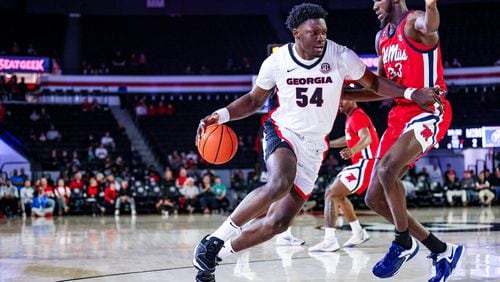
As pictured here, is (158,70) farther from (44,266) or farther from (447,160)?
(44,266)

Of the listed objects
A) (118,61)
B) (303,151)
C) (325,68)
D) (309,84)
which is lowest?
(303,151)

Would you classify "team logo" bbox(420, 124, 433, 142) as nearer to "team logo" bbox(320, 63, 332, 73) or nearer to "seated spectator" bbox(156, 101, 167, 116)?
Result: "team logo" bbox(320, 63, 332, 73)

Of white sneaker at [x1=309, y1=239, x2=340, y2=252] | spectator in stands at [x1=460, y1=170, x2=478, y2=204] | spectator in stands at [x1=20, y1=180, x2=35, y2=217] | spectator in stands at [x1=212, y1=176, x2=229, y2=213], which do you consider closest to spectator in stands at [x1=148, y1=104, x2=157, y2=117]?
spectator in stands at [x1=212, y1=176, x2=229, y2=213]

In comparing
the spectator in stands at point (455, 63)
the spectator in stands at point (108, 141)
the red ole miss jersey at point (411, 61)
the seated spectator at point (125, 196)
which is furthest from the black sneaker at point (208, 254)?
the spectator in stands at point (455, 63)

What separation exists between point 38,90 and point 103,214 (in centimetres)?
942

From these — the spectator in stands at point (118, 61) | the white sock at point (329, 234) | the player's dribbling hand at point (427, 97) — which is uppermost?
the spectator in stands at point (118, 61)

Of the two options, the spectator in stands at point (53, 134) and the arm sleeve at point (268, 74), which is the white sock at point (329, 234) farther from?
the spectator in stands at point (53, 134)

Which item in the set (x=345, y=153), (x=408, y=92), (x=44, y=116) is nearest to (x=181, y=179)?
(x=44, y=116)

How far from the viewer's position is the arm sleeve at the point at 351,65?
18.4ft

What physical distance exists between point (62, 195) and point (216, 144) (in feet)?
42.7

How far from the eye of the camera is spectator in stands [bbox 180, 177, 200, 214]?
18594mm

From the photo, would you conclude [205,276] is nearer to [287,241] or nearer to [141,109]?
[287,241]

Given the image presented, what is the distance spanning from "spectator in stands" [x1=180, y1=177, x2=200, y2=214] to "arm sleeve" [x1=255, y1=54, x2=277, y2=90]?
13051 mm

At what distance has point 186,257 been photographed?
7641 millimetres
